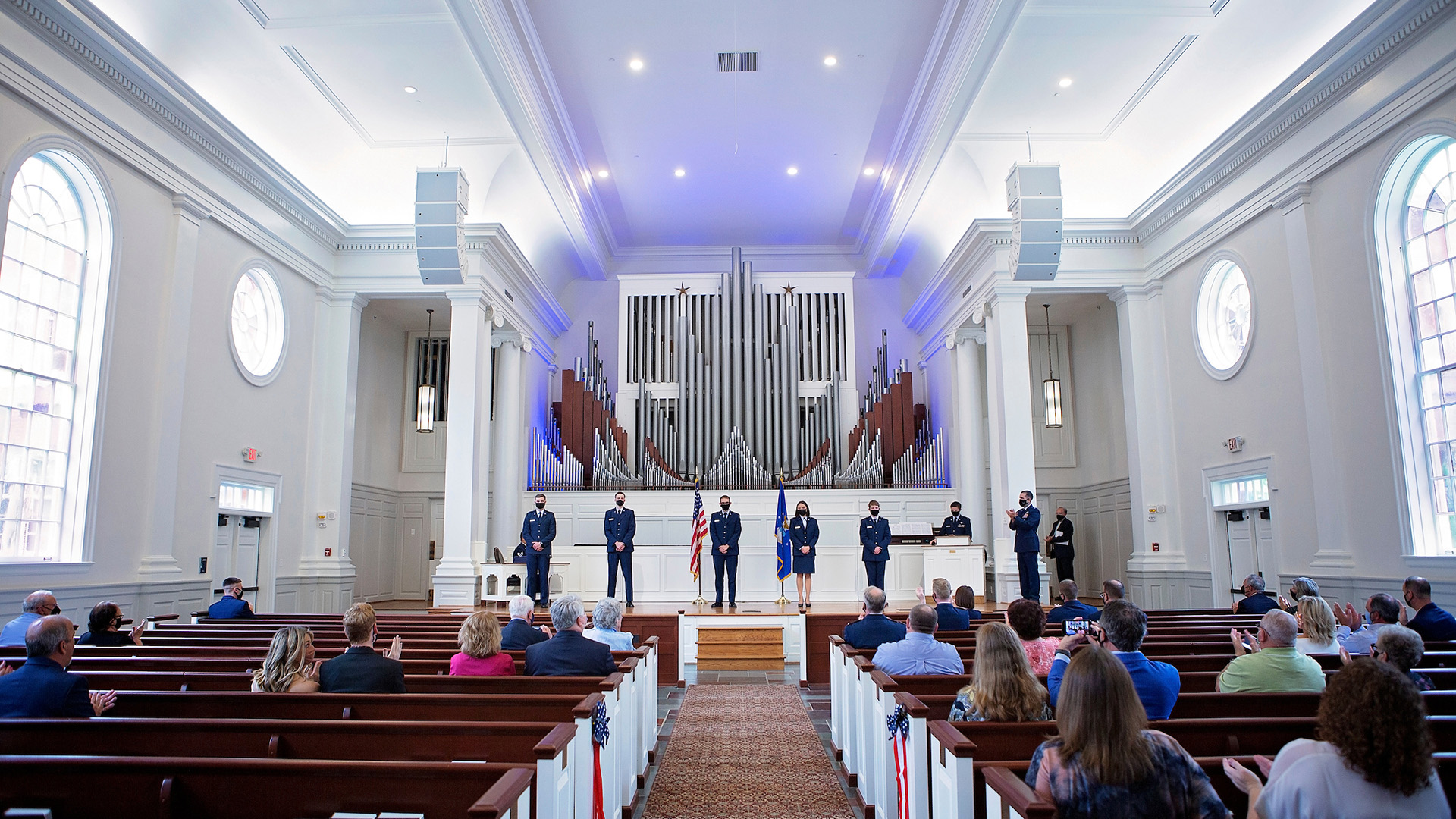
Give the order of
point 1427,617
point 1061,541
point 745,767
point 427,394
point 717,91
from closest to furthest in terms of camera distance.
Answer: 1. point 745,767
2. point 1427,617
3. point 717,91
4. point 1061,541
5. point 427,394

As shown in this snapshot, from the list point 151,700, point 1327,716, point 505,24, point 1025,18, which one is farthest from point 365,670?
point 1025,18

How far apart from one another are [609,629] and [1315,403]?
7.07m

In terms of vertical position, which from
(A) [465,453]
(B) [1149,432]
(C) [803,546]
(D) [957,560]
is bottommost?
(D) [957,560]

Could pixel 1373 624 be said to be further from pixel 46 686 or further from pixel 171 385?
pixel 171 385

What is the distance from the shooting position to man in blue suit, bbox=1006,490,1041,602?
9.57 meters

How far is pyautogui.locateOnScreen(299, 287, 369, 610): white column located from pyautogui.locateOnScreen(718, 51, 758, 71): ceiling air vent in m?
5.73

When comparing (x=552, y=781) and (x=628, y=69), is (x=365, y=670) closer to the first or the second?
(x=552, y=781)

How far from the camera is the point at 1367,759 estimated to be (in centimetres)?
184

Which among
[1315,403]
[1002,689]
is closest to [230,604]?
[1002,689]

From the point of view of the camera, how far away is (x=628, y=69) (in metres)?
10.1

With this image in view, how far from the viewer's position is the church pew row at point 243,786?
7.29ft

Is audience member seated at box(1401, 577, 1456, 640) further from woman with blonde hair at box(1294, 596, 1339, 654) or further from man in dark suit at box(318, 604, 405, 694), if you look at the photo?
man in dark suit at box(318, 604, 405, 694)

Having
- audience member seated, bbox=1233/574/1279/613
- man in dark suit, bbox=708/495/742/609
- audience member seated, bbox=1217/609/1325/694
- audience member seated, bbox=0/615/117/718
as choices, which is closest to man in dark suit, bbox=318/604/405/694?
audience member seated, bbox=0/615/117/718

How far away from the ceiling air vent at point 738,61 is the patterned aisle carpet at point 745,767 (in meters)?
6.96
